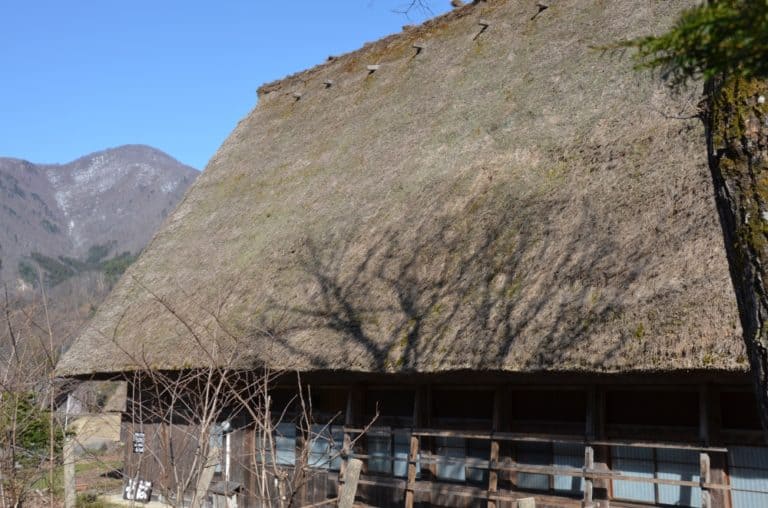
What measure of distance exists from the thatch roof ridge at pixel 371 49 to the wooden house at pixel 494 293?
36cm

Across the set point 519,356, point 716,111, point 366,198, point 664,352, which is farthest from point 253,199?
point 716,111

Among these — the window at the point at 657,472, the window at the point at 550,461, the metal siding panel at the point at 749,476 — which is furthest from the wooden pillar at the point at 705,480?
the window at the point at 550,461

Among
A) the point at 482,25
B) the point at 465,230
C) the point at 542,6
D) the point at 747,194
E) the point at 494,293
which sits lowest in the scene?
the point at 747,194

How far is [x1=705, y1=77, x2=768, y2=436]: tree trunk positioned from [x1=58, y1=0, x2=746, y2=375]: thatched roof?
8.57 feet

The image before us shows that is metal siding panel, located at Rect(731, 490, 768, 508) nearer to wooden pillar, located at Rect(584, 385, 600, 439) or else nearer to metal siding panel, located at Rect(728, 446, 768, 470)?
metal siding panel, located at Rect(728, 446, 768, 470)

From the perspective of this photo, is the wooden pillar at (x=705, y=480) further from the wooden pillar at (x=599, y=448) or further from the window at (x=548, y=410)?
the window at (x=548, y=410)

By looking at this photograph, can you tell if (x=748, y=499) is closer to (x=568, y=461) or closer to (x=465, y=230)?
(x=568, y=461)

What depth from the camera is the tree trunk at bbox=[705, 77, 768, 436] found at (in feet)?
9.96

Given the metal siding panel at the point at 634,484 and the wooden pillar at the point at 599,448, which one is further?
the wooden pillar at the point at 599,448

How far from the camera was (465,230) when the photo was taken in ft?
28.2

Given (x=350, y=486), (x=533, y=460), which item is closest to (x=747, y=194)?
(x=350, y=486)

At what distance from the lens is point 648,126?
812 centimetres

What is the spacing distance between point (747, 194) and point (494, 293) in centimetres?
442

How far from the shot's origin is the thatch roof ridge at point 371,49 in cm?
1382
